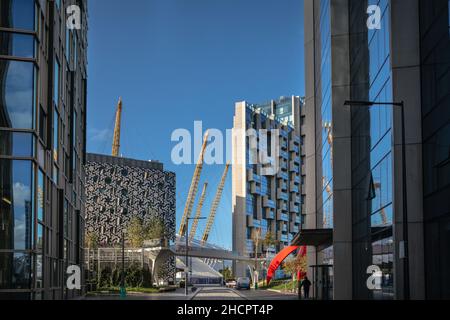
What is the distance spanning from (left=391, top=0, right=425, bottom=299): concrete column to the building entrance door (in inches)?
731

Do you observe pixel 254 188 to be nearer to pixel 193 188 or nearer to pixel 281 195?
pixel 281 195

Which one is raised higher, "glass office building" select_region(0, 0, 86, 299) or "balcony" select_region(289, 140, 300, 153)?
"balcony" select_region(289, 140, 300, 153)

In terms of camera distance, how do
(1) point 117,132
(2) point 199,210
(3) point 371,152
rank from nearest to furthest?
(3) point 371,152
(1) point 117,132
(2) point 199,210

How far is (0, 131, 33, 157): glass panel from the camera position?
2705 centimetres

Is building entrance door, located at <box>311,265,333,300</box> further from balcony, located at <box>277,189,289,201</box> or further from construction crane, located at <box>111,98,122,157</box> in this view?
construction crane, located at <box>111,98,122,157</box>

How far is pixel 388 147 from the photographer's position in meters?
28.4

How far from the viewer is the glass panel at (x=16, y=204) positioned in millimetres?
26281

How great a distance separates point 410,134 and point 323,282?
22697 millimetres

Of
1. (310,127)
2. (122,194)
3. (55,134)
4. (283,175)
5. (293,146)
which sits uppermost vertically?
(293,146)

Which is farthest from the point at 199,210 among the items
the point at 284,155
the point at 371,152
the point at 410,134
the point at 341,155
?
the point at 410,134

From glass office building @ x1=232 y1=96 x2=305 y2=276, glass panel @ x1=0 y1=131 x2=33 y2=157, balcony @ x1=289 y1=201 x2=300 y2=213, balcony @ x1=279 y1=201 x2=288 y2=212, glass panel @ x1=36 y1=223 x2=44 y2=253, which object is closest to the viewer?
glass panel @ x1=0 y1=131 x2=33 y2=157

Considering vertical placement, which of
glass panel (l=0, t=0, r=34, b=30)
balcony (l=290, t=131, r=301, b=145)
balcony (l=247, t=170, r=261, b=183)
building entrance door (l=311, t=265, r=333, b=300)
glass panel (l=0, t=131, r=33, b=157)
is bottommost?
building entrance door (l=311, t=265, r=333, b=300)

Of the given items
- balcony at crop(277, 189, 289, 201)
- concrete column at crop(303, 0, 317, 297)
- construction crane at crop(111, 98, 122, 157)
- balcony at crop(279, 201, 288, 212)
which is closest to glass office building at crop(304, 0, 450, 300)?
concrete column at crop(303, 0, 317, 297)

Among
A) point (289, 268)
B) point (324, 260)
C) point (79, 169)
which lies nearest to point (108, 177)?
point (289, 268)
